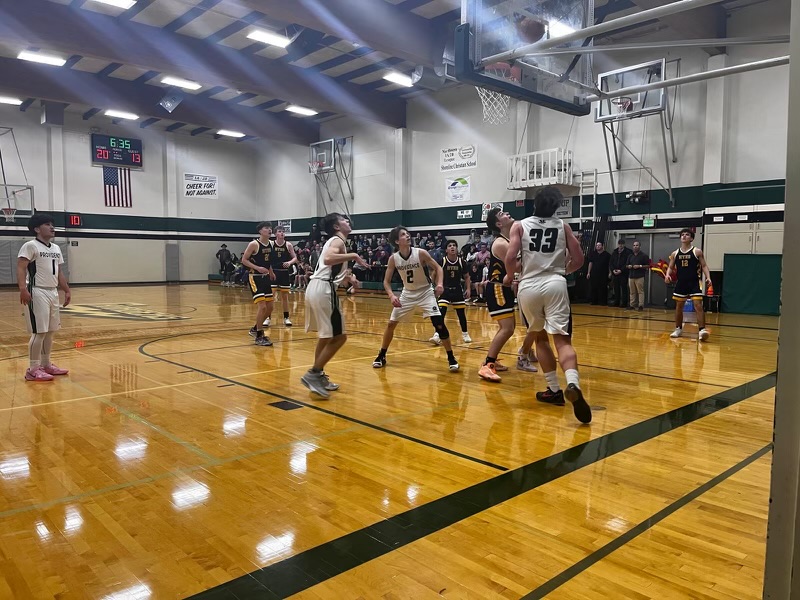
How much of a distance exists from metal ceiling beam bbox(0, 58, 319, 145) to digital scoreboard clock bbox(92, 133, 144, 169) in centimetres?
613

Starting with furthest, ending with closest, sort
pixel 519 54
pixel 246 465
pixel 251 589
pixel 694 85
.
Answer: pixel 694 85 < pixel 519 54 < pixel 246 465 < pixel 251 589

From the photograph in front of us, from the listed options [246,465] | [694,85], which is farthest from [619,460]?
[694,85]

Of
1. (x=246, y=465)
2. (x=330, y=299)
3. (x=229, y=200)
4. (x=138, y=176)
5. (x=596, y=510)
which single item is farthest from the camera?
(x=229, y=200)

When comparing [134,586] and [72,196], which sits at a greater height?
[72,196]

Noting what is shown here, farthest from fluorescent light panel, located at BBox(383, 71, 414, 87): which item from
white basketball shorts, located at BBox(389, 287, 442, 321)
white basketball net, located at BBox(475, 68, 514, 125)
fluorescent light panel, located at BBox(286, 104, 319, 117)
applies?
white basketball shorts, located at BBox(389, 287, 442, 321)

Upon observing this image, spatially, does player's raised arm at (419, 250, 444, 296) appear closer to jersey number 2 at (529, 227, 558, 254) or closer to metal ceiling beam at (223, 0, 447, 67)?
jersey number 2 at (529, 227, 558, 254)

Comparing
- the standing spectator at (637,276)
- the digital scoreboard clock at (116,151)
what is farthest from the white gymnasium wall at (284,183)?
the standing spectator at (637,276)

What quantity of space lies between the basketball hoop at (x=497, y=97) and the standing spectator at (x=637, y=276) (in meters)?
5.04

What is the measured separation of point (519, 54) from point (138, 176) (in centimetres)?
2405

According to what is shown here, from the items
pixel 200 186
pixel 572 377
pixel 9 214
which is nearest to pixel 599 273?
pixel 572 377

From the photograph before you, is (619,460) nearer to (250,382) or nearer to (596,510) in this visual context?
(596,510)

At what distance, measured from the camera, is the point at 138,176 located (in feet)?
86.0

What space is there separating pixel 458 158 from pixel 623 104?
6629mm

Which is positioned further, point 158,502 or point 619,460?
point 619,460
